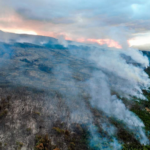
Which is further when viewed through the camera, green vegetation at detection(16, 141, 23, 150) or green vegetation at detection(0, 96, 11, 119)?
green vegetation at detection(0, 96, 11, 119)

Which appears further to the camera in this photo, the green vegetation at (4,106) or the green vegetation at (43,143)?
the green vegetation at (4,106)

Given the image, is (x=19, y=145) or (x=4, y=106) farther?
(x=4, y=106)

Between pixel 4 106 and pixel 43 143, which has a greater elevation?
pixel 4 106

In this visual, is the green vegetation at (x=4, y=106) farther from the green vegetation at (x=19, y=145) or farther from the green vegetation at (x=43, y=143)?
the green vegetation at (x=43, y=143)

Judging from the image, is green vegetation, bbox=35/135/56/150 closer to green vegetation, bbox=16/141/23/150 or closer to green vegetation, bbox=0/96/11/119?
green vegetation, bbox=16/141/23/150

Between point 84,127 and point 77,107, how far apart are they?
18.5 ft

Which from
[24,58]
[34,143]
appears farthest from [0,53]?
[34,143]

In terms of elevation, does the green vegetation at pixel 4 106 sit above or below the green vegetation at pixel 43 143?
above

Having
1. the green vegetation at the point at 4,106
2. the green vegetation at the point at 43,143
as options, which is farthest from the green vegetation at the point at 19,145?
the green vegetation at the point at 4,106

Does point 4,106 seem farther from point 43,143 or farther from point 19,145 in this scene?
point 43,143

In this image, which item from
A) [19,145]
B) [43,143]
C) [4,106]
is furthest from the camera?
[4,106]

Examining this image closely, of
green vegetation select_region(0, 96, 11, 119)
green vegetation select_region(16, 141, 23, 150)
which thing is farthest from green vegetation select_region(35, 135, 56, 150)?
green vegetation select_region(0, 96, 11, 119)

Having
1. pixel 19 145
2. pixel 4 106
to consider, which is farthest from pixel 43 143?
pixel 4 106

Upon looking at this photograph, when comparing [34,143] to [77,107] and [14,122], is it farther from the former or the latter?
[77,107]
